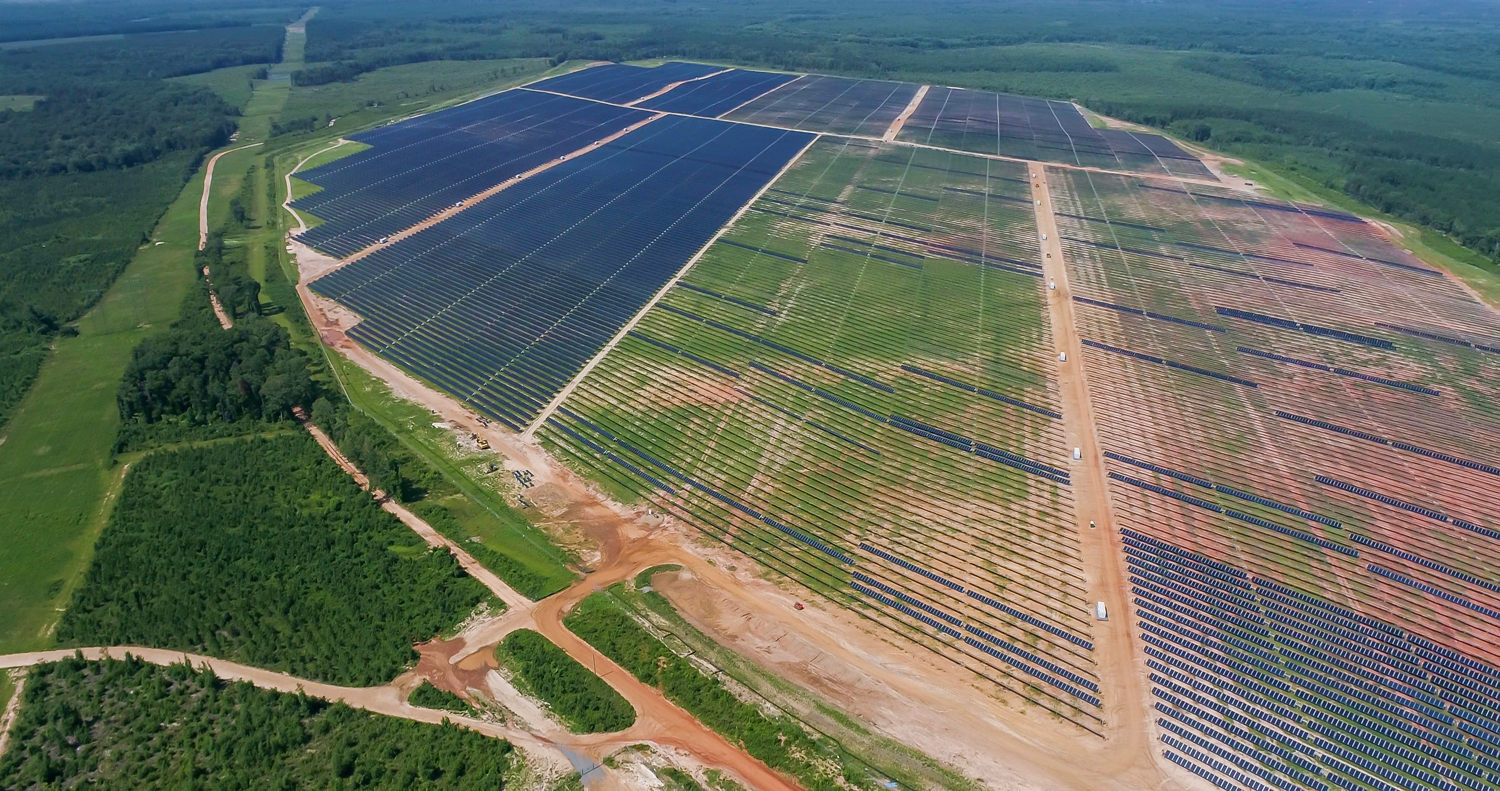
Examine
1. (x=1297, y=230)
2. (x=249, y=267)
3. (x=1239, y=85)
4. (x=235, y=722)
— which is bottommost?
(x=235, y=722)

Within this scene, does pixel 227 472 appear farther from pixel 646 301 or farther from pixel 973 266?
pixel 973 266

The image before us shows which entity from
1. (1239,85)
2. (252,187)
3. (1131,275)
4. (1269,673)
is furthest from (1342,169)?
(252,187)

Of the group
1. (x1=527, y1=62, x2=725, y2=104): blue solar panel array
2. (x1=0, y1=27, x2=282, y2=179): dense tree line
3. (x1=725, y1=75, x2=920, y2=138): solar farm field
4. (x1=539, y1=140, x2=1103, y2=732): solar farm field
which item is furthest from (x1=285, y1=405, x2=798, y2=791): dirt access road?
(x1=527, y1=62, x2=725, y2=104): blue solar panel array

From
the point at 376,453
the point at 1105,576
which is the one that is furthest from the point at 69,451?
the point at 1105,576

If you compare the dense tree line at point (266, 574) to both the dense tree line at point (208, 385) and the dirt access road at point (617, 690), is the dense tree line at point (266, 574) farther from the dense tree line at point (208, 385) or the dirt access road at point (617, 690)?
the dense tree line at point (208, 385)

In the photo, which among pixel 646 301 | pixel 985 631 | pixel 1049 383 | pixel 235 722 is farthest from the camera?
pixel 646 301

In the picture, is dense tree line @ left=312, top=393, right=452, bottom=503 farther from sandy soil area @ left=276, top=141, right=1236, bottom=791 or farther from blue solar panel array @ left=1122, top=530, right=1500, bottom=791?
blue solar panel array @ left=1122, top=530, right=1500, bottom=791
